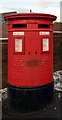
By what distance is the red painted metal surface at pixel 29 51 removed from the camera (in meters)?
3.42

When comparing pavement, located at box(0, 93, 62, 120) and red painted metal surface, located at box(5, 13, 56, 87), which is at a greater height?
red painted metal surface, located at box(5, 13, 56, 87)

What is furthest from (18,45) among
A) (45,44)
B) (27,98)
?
(27,98)

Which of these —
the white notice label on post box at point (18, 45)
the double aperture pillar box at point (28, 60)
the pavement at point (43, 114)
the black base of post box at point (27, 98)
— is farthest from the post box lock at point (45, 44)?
the pavement at point (43, 114)

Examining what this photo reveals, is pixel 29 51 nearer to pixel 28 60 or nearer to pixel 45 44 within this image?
pixel 28 60

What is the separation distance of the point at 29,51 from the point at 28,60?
0.77 feet

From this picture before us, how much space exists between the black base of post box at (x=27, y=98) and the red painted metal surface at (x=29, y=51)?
0.43 feet

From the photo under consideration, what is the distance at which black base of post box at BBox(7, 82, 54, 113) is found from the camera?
11.6ft

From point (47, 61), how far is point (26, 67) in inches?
25.1

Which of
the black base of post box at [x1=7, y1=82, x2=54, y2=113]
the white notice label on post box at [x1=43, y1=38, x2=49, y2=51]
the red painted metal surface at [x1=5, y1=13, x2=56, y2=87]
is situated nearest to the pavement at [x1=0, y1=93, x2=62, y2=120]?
the black base of post box at [x1=7, y1=82, x2=54, y2=113]

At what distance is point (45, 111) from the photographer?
3592 millimetres

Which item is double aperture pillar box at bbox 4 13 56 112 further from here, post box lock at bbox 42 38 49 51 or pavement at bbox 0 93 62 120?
pavement at bbox 0 93 62 120

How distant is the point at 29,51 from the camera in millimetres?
3480

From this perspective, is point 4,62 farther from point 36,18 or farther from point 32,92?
point 36,18

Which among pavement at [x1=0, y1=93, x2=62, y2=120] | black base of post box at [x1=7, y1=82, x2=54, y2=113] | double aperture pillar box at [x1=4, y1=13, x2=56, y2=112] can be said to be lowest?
pavement at [x1=0, y1=93, x2=62, y2=120]
